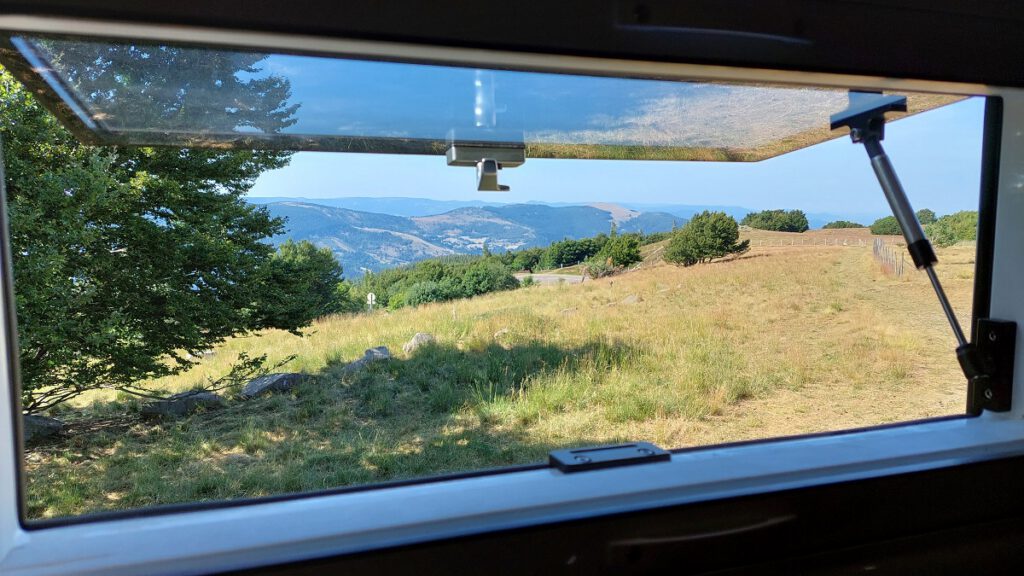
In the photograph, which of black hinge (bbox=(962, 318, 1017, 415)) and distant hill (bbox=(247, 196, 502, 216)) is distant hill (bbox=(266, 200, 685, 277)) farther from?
black hinge (bbox=(962, 318, 1017, 415))

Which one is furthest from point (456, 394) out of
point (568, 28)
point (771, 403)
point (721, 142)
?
point (568, 28)

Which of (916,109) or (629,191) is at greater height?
(629,191)

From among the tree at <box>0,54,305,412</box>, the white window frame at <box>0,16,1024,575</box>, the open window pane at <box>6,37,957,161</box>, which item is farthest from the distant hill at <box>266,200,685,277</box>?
the white window frame at <box>0,16,1024,575</box>

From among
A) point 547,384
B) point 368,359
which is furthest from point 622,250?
point 368,359

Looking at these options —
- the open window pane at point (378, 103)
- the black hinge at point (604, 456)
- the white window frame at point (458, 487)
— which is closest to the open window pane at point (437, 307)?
the open window pane at point (378, 103)

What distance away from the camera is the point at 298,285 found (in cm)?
404

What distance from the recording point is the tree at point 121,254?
2848mm

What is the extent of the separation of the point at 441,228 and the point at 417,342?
2.76 ft

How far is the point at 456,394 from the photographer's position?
9.95 feet

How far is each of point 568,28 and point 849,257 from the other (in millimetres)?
3879

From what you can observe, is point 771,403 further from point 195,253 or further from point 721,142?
point 195,253

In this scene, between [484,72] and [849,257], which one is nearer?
[484,72]

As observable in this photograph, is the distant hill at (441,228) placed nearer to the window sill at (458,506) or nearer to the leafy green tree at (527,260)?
the leafy green tree at (527,260)

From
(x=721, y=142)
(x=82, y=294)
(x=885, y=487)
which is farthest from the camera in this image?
(x=82, y=294)
